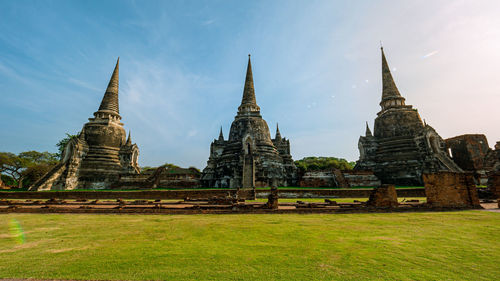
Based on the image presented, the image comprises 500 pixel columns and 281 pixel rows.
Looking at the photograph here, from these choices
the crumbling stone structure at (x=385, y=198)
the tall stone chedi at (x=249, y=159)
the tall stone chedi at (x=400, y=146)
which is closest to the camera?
the crumbling stone structure at (x=385, y=198)

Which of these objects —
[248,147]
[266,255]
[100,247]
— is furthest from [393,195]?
[248,147]

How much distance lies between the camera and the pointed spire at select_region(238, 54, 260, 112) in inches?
1156

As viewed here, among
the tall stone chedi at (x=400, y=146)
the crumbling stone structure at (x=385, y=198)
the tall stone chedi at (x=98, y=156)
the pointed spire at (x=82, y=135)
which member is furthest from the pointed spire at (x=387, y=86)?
the pointed spire at (x=82, y=135)

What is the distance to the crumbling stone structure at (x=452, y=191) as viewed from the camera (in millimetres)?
9602

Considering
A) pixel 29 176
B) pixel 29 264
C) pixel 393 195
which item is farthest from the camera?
pixel 29 176

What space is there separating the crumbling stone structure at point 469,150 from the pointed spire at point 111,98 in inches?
1800

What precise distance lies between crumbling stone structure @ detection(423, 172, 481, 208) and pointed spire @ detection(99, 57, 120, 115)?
1291 inches

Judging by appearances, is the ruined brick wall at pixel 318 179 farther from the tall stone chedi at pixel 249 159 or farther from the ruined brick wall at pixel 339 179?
→ the tall stone chedi at pixel 249 159

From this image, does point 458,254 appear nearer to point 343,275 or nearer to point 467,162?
point 343,275

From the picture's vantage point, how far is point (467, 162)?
29188 mm

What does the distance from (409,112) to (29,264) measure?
34.0 metres

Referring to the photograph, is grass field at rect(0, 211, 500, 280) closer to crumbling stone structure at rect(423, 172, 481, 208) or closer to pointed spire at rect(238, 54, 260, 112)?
crumbling stone structure at rect(423, 172, 481, 208)

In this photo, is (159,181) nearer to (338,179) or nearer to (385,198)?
(338,179)

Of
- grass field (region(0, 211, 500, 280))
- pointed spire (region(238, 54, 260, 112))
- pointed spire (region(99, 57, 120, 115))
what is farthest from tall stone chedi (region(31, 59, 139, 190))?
grass field (region(0, 211, 500, 280))
